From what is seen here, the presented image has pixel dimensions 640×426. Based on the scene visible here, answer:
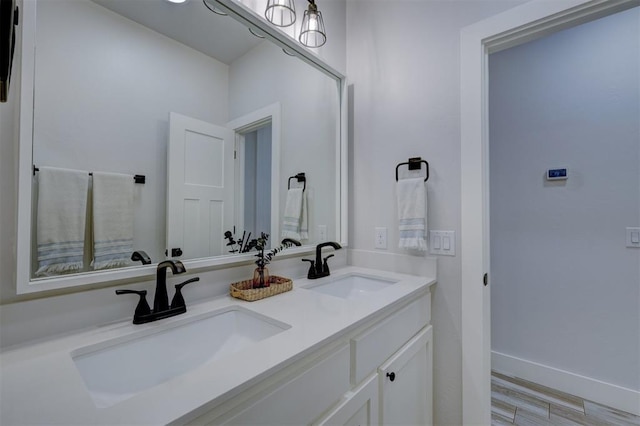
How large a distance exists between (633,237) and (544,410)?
1197mm

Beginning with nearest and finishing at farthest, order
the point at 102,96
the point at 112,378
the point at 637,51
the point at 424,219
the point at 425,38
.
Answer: the point at 112,378 → the point at 102,96 → the point at 424,219 → the point at 425,38 → the point at 637,51

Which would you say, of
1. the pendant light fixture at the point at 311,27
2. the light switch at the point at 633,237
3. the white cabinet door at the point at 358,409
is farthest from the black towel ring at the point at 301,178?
the light switch at the point at 633,237

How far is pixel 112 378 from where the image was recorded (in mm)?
717

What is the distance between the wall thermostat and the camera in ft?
6.28

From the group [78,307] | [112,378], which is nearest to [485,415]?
[112,378]

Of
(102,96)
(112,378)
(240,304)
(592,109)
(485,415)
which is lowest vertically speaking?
(485,415)

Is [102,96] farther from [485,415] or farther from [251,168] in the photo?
[485,415]

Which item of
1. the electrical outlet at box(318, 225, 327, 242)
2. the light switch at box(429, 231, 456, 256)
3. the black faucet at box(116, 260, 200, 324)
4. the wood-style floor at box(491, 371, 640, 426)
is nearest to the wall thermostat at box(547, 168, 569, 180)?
the light switch at box(429, 231, 456, 256)

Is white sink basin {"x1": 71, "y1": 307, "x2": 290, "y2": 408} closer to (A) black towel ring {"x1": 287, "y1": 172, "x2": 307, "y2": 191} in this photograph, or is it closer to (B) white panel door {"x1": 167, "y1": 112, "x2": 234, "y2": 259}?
(B) white panel door {"x1": 167, "y1": 112, "x2": 234, "y2": 259}

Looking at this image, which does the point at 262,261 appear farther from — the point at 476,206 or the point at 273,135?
the point at 476,206

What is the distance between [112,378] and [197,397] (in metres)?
0.38

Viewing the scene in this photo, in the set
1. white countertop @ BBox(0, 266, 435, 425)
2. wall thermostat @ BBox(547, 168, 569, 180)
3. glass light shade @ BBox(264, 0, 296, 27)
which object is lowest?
white countertop @ BBox(0, 266, 435, 425)

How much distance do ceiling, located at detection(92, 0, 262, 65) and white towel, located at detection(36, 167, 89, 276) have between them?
57 centimetres

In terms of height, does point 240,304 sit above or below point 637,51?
below
